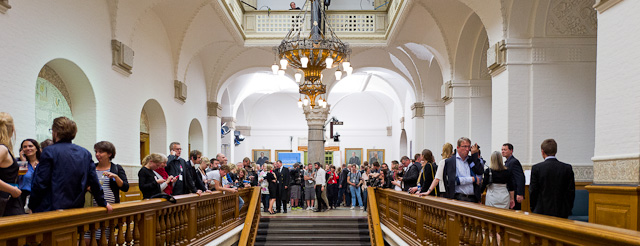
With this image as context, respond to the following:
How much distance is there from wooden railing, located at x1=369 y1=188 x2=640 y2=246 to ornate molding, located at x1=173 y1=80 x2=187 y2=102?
281 inches

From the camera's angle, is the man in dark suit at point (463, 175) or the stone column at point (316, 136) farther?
the stone column at point (316, 136)

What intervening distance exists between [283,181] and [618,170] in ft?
29.7

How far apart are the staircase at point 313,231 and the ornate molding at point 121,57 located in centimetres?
441

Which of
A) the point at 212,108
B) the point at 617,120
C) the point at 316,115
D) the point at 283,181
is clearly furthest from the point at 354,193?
the point at 617,120

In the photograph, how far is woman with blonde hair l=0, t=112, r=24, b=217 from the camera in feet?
11.0

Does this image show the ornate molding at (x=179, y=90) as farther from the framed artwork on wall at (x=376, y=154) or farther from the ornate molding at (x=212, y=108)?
the framed artwork on wall at (x=376, y=154)

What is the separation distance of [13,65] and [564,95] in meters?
7.87

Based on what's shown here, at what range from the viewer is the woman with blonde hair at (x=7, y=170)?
335cm

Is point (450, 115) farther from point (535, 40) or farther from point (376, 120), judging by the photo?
point (376, 120)

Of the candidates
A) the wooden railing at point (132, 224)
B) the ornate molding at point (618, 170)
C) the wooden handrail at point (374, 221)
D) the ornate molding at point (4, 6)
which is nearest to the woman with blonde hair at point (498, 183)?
the ornate molding at point (618, 170)

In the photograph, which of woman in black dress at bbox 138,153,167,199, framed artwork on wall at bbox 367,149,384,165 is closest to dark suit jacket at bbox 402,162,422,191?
woman in black dress at bbox 138,153,167,199

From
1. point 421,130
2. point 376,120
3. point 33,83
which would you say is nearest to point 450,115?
point 421,130

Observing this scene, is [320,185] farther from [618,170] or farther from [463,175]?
[618,170]

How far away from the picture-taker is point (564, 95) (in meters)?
8.28
